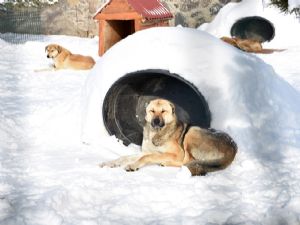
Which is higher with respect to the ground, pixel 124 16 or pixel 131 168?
pixel 124 16

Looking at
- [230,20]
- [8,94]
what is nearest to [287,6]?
[8,94]

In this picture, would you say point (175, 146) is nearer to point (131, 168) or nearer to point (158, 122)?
point (158, 122)

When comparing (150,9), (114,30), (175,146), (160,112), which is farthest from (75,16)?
(175,146)

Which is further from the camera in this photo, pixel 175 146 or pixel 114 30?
pixel 114 30

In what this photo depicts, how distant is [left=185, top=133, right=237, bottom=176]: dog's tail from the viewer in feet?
13.5

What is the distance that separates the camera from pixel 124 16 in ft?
34.2

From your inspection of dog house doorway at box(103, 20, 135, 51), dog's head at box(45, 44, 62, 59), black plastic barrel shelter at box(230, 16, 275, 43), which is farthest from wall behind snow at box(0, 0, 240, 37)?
dog's head at box(45, 44, 62, 59)

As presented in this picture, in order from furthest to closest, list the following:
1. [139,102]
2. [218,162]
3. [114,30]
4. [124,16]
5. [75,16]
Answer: [75,16], [114,30], [124,16], [139,102], [218,162]

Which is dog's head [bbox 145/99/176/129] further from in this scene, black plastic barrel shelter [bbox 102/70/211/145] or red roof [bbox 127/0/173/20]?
red roof [bbox 127/0/173/20]

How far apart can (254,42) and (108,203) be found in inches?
352

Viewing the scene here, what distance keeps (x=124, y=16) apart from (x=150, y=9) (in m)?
0.77

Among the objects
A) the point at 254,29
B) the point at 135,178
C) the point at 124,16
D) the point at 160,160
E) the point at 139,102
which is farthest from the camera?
the point at 254,29

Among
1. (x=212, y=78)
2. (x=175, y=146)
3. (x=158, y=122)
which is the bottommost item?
(x=175, y=146)

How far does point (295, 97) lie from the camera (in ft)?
19.9
